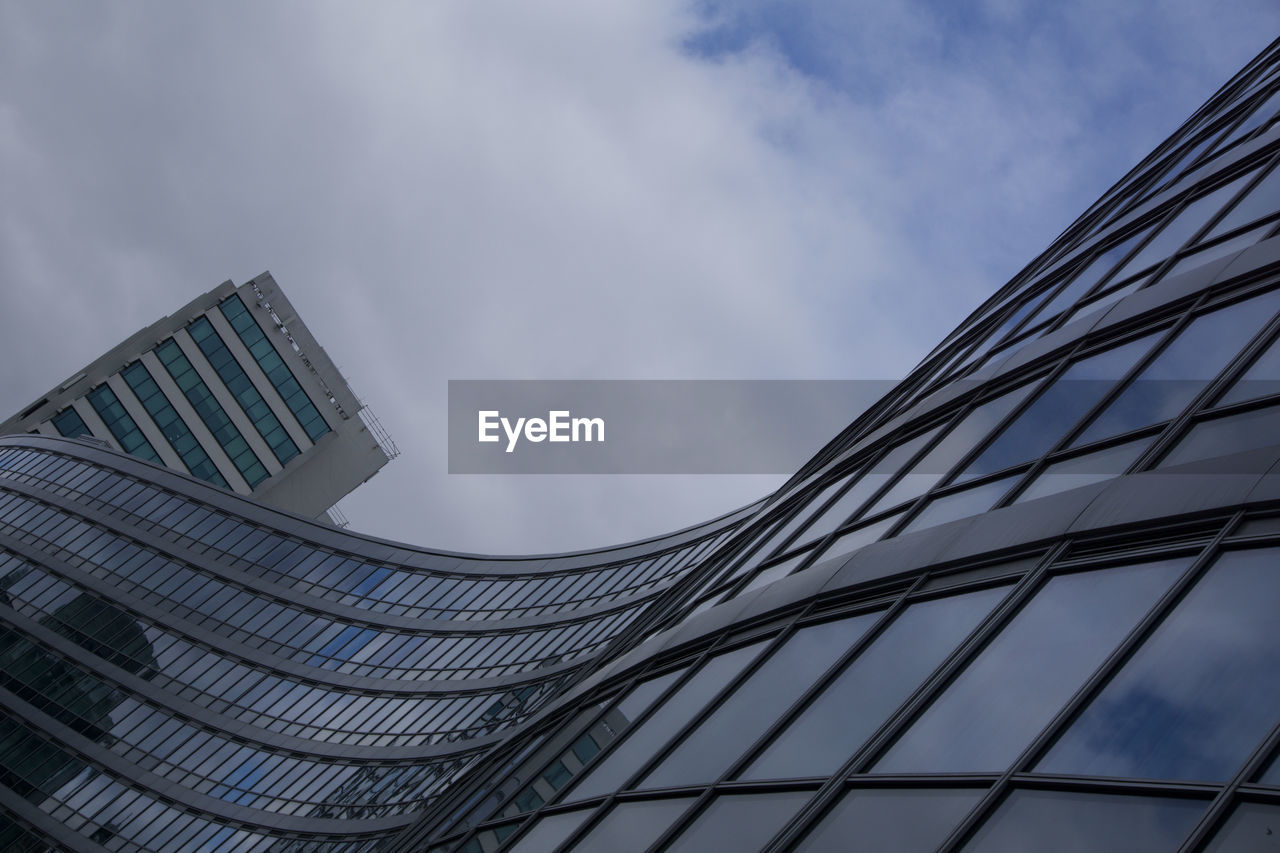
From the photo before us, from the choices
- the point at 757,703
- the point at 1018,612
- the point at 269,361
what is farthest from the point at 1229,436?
the point at 269,361

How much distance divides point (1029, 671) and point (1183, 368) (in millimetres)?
4951

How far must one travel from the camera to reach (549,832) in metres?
13.5

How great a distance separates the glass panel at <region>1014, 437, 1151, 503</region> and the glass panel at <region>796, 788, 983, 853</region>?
13.3ft

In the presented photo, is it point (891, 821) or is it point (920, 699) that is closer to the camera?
point (891, 821)

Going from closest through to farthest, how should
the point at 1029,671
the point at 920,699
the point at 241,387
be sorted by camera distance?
1. the point at 1029,671
2. the point at 920,699
3. the point at 241,387

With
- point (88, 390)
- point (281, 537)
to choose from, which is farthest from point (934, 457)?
point (88, 390)

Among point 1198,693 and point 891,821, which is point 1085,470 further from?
point 891,821

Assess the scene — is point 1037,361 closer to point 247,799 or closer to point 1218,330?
point 1218,330

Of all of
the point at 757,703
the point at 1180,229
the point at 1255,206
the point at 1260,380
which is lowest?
the point at 1260,380

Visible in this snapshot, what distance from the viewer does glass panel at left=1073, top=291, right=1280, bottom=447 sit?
11461 millimetres

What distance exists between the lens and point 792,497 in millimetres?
20938

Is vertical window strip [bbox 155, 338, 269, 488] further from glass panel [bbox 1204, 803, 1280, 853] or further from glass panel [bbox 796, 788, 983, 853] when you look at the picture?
glass panel [bbox 1204, 803, 1280, 853]

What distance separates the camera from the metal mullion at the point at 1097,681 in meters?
7.90

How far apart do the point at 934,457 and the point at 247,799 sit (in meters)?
35.9
